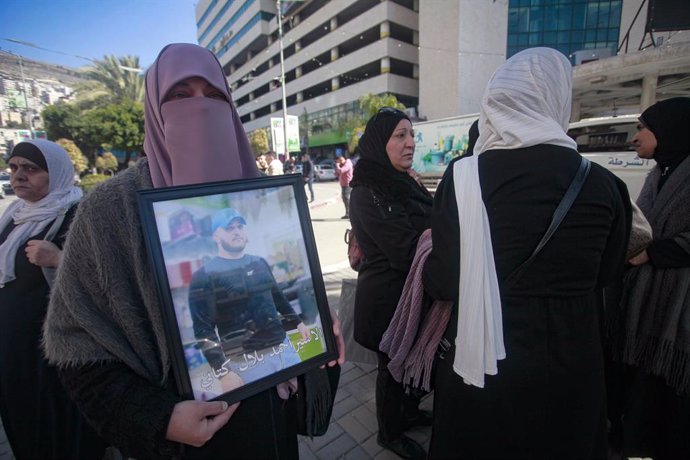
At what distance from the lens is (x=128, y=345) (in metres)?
0.89

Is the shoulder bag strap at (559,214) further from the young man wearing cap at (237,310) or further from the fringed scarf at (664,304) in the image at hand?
the fringed scarf at (664,304)

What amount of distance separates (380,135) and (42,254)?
1913 mm

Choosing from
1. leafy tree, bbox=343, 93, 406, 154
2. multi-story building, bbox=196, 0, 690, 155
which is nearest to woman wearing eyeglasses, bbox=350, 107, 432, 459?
leafy tree, bbox=343, 93, 406, 154

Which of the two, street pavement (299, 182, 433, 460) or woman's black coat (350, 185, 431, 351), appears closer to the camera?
A: woman's black coat (350, 185, 431, 351)

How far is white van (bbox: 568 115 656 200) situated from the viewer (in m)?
6.62

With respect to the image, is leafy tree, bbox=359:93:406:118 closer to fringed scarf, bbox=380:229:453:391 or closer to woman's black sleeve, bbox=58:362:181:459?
fringed scarf, bbox=380:229:453:391

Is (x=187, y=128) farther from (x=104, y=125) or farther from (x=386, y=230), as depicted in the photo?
(x=104, y=125)

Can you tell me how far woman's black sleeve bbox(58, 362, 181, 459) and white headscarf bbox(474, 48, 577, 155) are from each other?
1.35m

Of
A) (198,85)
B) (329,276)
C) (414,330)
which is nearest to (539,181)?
(414,330)

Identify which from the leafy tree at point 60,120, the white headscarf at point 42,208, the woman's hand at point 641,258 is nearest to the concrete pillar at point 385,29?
the leafy tree at point 60,120

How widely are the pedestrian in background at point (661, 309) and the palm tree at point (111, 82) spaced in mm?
31387

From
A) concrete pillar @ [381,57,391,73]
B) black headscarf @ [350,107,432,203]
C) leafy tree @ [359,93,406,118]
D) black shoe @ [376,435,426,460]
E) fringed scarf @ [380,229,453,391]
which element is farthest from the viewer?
concrete pillar @ [381,57,391,73]

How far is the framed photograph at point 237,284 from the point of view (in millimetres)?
826

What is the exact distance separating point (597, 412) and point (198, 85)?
190 cm
